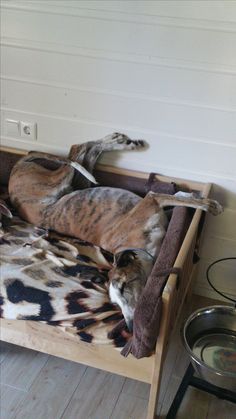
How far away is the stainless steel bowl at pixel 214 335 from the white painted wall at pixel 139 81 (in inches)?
19.4

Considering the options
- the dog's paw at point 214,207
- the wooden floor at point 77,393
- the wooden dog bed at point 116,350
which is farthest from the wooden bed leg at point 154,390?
the dog's paw at point 214,207

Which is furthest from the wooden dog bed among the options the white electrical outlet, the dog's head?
the white electrical outlet

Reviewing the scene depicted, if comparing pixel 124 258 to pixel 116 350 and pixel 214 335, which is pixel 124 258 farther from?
pixel 214 335

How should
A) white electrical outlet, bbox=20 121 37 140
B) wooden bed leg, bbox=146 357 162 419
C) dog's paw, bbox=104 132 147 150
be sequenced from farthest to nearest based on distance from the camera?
white electrical outlet, bbox=20 121 37 140 < dog's paw, bbox=104 132 147 150 < wooden bed leg, bbox=146 357 162 419

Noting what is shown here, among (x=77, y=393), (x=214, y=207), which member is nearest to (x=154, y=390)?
(x=77, y=393)

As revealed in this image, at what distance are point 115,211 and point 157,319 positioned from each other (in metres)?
0.73

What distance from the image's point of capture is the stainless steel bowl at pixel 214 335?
1.65m

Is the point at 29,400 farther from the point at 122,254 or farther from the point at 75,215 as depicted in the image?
the point at 75,215

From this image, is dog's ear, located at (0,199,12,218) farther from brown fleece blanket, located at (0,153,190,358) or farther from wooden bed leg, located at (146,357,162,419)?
wooden bed leg, located at (146,357,162,419)

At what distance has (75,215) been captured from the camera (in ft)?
6.54

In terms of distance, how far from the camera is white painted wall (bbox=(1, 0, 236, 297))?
1861 mm

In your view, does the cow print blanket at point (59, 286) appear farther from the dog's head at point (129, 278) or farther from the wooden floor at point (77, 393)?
the wooden floor at point (77, 393)

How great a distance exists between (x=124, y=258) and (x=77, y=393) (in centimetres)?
57

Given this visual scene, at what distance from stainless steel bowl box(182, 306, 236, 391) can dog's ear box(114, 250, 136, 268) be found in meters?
0.33
